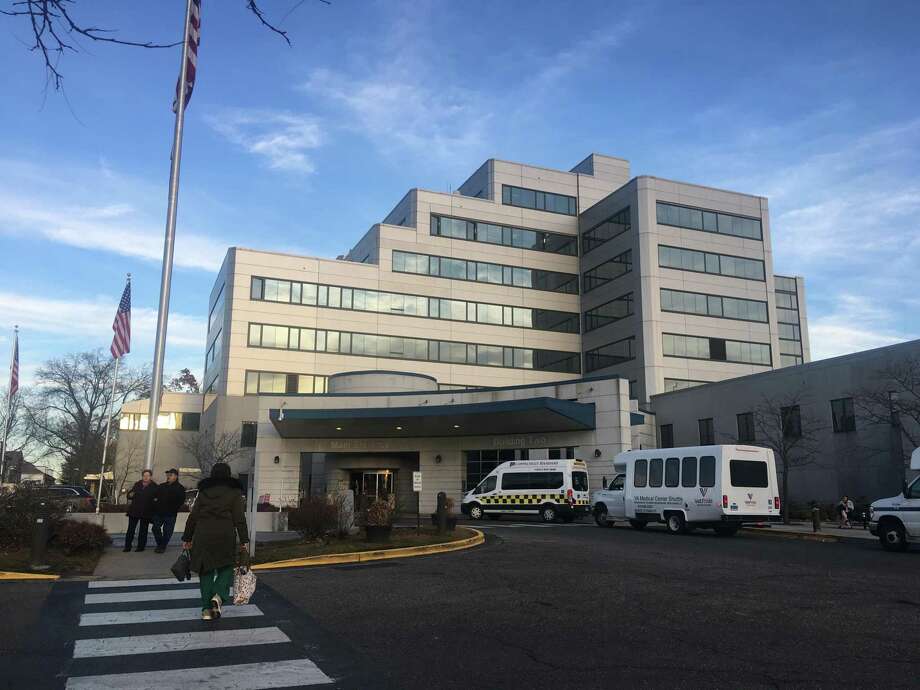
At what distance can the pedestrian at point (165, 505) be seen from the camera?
49.4 ft

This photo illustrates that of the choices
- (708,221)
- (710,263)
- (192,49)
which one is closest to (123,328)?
(192,49)

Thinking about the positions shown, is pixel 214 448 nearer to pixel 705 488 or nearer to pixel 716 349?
pixel 705 488

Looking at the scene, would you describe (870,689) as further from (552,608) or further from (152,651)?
(152,651)

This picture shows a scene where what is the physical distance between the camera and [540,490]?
30.1 meters

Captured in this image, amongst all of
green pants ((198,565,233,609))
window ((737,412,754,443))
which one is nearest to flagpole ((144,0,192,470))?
green pants ((198,565,233,609))

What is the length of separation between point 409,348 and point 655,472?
3377cm

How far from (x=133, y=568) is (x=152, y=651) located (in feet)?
22.9

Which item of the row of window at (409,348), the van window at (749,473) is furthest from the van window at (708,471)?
the row of window at (409,348)

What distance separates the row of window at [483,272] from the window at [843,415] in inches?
1111

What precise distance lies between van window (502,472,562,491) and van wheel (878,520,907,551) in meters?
13.3

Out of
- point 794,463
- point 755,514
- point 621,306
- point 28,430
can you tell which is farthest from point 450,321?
point 28,430

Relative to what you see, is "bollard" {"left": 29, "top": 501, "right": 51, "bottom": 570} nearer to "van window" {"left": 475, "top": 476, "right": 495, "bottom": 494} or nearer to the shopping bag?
the shopping bag

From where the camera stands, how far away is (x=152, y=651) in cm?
659

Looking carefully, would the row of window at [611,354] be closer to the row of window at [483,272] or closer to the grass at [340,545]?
the row of window at [483,272]
